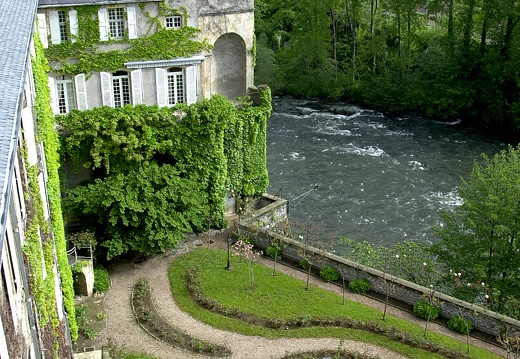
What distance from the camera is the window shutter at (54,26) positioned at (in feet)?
103

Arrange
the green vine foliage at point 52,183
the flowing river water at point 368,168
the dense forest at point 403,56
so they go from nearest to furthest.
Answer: the green vine foliage at point 52,183, the flowing river water at point 368,168, the dense forest at point 403,56

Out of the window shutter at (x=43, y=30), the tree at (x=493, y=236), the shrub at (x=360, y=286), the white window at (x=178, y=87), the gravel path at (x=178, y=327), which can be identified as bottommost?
the gravel path at (x=178, y=327)

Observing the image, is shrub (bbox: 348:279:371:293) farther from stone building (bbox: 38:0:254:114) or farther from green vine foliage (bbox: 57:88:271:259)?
stone building (bbox: 38:0:254:114)

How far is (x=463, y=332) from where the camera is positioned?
27.9 meters

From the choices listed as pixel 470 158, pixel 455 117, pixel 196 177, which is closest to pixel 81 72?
pixel 196 177

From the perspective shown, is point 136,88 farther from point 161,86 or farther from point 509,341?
point 509,341

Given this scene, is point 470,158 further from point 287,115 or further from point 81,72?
point 81,72

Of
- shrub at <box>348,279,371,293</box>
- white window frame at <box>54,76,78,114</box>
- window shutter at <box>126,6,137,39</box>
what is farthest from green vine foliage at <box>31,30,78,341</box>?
shrub at <box>348,279,371,293</box>

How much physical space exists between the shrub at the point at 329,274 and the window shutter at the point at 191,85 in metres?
10.4

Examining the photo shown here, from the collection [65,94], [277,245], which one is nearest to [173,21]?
[65,94]

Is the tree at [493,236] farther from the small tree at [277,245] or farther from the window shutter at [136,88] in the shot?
the window shutter at [136,88]

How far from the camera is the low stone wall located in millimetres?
27562

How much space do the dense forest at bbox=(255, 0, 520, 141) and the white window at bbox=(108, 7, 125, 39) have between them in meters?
35.1

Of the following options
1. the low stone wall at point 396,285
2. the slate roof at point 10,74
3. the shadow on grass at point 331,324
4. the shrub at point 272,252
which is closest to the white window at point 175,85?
the low stone wall at point 396,285
